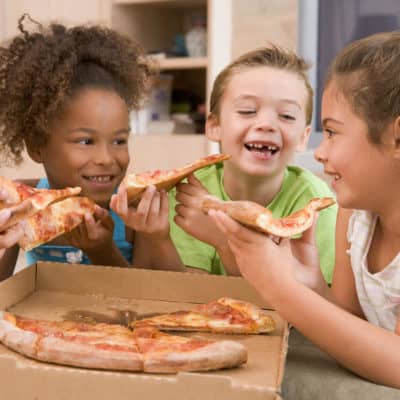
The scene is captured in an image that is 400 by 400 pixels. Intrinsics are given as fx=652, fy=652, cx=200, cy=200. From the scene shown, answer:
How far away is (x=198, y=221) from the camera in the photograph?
1.29m

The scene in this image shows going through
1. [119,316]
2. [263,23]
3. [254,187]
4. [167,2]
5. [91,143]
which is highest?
[167,2]

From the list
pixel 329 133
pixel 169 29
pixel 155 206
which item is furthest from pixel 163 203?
pixel 169 29

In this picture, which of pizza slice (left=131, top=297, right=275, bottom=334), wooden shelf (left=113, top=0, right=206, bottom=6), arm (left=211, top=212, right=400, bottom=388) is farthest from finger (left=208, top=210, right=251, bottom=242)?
wooden shelf (left=113, top=0, right=206, bottom=6)

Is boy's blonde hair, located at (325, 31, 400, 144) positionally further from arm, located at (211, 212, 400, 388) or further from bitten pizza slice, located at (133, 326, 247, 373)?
bitten pizza slice, located at (133, 326, 247, 373)

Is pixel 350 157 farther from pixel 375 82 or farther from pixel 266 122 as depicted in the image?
pixel 266 122

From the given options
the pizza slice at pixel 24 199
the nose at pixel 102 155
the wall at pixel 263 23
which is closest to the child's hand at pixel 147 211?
the pizza slice at pixel 24 199

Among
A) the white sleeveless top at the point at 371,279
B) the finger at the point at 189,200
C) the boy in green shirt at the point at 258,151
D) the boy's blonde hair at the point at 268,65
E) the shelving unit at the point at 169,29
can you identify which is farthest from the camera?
the shelving unit at the point at 169,29

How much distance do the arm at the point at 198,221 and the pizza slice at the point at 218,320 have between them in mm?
307

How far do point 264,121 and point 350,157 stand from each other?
493 mm

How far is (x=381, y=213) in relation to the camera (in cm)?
108

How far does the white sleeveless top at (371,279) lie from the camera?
1.08 meters

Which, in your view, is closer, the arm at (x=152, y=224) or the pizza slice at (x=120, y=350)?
the pizza slice at (x=120, y=350)

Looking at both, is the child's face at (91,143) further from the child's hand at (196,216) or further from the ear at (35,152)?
the child's hand at (196,216)

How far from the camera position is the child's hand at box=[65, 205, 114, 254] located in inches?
50.1
